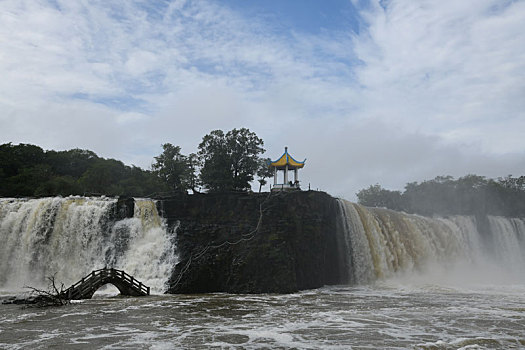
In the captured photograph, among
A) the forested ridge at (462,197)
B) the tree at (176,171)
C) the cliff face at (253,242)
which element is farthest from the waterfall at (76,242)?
the forested ridge at (462,197)

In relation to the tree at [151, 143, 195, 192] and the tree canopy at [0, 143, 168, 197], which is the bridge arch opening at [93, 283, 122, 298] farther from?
the tree at [151, 143, 195, 192]

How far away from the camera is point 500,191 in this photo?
58.4 meters

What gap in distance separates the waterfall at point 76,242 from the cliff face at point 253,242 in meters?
1.20

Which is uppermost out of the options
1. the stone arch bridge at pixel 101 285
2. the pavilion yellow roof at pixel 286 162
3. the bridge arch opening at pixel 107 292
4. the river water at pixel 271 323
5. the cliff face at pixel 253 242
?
the pavilion yellow roof at pixel 286 162

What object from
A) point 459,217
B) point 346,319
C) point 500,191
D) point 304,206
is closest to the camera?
point 346,319

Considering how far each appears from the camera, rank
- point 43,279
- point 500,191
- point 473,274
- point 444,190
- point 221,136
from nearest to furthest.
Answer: point 43,279, point 473,274, point 221,136, point 500,191, point 444,190

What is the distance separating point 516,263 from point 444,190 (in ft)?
75.0

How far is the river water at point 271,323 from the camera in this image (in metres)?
12.2

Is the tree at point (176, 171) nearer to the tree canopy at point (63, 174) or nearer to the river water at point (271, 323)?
the tree canopy at point (63, 174)

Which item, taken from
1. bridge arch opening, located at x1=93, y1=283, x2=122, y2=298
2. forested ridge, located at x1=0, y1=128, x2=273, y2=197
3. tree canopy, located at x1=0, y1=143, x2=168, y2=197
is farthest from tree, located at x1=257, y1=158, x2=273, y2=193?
bridge arch opening, located at x1=93, y1=283, x2=122, y2=298

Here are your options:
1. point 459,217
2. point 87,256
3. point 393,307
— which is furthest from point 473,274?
point 87,256

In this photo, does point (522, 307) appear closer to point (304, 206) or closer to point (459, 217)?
point (304, 206)

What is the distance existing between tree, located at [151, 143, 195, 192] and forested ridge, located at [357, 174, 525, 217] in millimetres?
25873

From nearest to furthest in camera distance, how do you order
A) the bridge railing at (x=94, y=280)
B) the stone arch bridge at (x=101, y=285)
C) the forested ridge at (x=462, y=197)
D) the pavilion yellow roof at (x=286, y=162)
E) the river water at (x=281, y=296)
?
the river water at (x=281, y=296)
the stone arch bridge at (x=101, y=285)
the bridge railing at (x=94, y=280)
the pavilion yellow roof at (x=286, y=162)
the forested ridge at (x=462, y=197)
